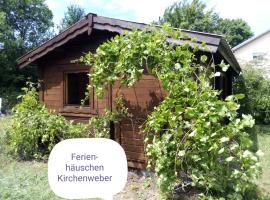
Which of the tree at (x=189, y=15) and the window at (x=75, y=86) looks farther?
the tree at (x=189, y=15)

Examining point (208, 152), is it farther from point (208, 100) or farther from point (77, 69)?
point (77, 69)

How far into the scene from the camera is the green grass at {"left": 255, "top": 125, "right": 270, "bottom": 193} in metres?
6.23

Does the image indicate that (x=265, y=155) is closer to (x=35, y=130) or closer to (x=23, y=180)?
(x=35, y=130)

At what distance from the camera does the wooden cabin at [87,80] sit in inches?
263

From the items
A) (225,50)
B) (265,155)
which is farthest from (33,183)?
(265,155)

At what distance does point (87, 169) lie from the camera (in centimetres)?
306

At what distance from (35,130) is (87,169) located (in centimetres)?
503

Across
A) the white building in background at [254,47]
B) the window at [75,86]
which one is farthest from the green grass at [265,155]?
the white building in background at [254,47]

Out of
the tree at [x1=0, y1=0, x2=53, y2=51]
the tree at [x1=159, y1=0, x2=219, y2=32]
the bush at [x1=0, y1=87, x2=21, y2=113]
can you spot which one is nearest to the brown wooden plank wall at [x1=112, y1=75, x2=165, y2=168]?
the bush at [x1=0, y1=87, x2=21, y2=113]

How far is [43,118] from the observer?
25.6 ft

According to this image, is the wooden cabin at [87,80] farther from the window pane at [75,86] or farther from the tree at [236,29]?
the tree at [236,29]

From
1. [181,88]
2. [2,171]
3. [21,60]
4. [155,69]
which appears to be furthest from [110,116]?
[21,60]

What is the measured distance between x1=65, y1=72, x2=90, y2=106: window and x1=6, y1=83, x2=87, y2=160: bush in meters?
0.63

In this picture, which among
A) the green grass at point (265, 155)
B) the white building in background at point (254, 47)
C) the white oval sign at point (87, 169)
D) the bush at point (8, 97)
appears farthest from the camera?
the white building in background at point (254, 47)
